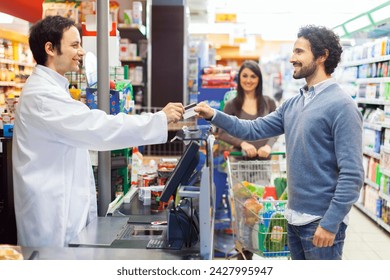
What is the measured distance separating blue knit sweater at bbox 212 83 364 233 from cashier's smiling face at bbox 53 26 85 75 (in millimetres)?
1113

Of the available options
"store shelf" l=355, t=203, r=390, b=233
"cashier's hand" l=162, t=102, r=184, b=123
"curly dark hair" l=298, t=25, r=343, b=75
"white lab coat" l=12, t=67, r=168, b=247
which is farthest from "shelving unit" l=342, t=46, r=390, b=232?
"white lab coat" l=12, t=67, r=168, b=247

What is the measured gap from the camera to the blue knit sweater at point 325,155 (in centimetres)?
214

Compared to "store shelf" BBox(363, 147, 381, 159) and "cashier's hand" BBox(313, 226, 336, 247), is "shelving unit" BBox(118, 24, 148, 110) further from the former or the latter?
"cashier's hand" BBox(313, 226, 336, 247)

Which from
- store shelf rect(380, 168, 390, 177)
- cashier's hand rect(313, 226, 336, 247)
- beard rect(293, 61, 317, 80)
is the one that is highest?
beard rect(293, 61, 317, 80)

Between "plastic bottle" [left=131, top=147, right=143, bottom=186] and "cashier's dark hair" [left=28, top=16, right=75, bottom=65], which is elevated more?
"cashier's dark hair" [left=28, top=16, right=75, bottom=65]

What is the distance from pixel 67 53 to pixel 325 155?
129 cm

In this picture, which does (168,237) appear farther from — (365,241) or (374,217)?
(374,217)

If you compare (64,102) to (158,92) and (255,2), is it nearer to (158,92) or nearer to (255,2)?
(158,92)

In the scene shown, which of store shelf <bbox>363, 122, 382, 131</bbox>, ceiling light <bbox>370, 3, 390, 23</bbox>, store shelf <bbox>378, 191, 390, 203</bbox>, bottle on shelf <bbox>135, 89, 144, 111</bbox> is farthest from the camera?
bottle on shelf <bbox>135, 89, 144, 111</bbox>

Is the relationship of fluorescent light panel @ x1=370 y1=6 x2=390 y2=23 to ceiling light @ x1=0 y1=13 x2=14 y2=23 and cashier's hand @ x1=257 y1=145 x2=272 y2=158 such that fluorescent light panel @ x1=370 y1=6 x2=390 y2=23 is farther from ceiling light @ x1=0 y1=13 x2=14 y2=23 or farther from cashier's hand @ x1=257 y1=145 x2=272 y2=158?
ceiling light @ x1=0 y1=13 x2=14 y2=23

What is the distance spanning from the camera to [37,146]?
6.77ft

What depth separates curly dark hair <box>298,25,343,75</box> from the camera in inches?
A: 91.7

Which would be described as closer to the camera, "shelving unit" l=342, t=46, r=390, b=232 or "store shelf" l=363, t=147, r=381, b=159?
"shelving unit" l=342, t=46, r=390, b=232

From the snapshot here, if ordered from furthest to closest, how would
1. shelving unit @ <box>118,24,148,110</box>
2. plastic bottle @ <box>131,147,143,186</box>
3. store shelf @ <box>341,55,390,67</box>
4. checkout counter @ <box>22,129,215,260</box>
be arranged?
shelving unit @ <box>118,24,148,110</box>, store shelf @ <box>341,55,390,67</box>, plastic bottle @ <box>131,147,143,186</box>, checkout counter @ <box>22,129,215,260</box>
